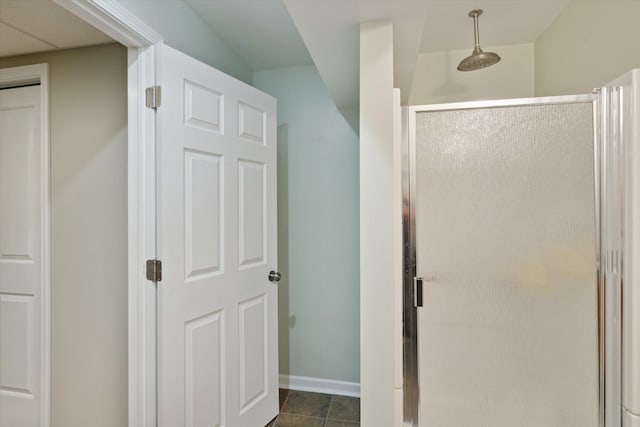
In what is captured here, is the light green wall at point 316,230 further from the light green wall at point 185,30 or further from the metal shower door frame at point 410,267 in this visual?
the metal shower door frame at point 410,267

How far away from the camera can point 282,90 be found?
2.43 metres

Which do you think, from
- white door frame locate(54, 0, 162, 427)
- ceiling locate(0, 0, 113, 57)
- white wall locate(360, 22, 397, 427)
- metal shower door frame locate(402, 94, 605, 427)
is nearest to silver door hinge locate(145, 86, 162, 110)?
white door frame locate(54, 0, 162, 427)

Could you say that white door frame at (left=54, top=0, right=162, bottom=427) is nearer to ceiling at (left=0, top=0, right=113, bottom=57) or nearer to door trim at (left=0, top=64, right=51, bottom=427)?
ceiling at (left=0, top=0, right=113, bottom=57)

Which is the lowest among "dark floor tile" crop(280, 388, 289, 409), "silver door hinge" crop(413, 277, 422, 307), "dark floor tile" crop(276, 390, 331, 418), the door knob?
"dark floor tile" crop(280, 388, 289, 409)

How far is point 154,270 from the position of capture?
4.47 feet

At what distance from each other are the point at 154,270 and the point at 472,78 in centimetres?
221

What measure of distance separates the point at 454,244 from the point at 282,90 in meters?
1.86

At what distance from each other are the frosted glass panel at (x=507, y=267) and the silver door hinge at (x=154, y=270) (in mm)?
1059

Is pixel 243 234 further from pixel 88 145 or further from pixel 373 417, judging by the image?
pixel 373 417

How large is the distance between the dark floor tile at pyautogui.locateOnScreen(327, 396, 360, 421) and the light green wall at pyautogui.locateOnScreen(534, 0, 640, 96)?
2.23m

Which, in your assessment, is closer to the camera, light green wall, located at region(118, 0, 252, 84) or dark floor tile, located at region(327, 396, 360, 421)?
light green wall, located at region(118, 0, 252, 84)

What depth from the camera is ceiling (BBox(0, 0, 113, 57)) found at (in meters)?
1.35

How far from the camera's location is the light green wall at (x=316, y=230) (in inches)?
91.0

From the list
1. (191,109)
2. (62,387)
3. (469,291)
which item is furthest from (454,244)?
(62,387)
